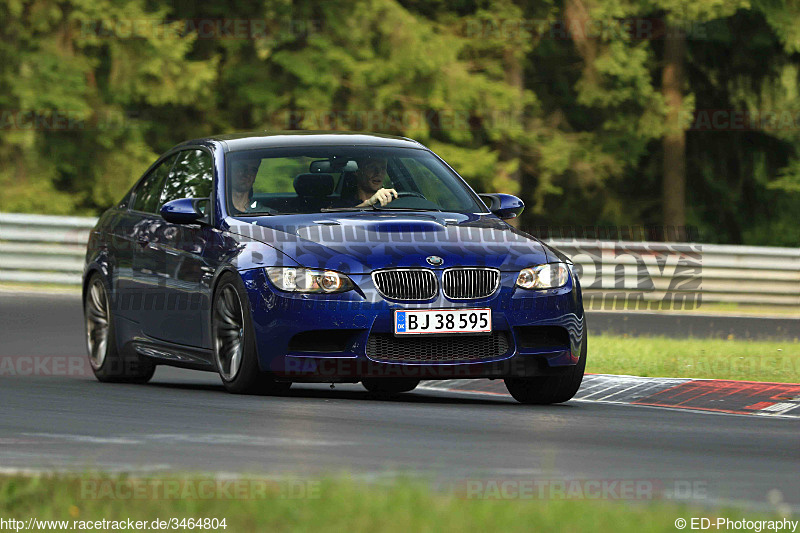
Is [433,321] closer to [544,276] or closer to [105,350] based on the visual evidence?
[544,276]

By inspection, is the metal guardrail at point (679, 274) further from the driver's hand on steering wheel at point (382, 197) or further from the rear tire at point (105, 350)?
the driver's hand on steering wheel at point (382, 197)

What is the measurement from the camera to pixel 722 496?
6.53 metres

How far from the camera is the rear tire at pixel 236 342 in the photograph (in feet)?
32.6

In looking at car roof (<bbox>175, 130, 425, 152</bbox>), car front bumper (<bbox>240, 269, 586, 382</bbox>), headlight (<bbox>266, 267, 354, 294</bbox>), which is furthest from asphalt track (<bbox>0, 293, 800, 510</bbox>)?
car roof (<bbox>175, 130, 425, 152</bbox>)

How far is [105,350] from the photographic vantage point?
1221 cm

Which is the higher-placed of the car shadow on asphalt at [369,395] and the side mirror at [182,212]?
the side mirror at [182,212]

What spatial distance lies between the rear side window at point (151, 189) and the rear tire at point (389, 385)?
1.95 metres

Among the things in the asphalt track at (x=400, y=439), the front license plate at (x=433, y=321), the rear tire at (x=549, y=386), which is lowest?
the rear tire at (x=549, y=386)

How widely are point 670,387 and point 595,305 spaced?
1096 centimetres

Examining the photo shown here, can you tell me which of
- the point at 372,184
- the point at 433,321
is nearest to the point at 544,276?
the point at 433,321

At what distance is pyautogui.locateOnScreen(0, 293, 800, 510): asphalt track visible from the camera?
277 inches

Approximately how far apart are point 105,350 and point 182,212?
190cm

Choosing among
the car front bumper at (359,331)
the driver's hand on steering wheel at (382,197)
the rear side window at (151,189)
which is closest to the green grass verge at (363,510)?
the car front bumper at (359,331)

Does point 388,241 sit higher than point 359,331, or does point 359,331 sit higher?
point 388,241
